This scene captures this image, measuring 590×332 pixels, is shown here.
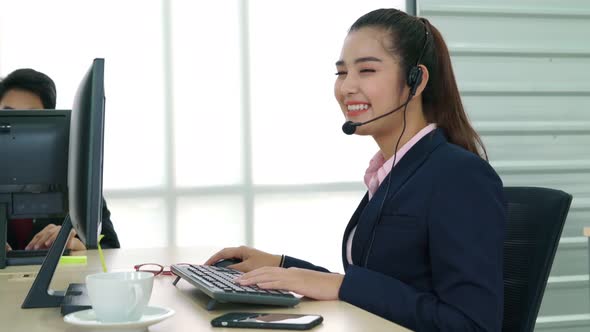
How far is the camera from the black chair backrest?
1410 millimetres

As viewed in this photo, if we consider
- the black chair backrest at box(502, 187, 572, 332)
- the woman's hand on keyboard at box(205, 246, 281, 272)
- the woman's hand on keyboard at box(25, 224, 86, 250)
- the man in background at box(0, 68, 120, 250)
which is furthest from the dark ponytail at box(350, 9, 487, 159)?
the man in background at box(0, 68, 120, 250)

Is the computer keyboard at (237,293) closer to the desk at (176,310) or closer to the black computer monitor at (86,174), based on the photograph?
the desk at (176,310)

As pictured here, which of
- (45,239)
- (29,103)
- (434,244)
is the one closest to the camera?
(434,244)

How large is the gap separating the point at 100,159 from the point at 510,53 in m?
2.93

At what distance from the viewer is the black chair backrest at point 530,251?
141cm

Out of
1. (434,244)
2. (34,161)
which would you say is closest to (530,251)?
(434,244)

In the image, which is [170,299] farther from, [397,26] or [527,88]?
[527,88]

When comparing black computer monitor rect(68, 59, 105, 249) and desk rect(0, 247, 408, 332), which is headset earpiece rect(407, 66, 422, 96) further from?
black computer monitor rect(68, 59, 105, 249)

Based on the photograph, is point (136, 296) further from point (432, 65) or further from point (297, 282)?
point (432, 65)

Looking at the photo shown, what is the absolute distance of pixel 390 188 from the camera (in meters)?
1.51

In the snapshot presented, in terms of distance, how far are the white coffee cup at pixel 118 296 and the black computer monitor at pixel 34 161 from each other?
33.9 inches

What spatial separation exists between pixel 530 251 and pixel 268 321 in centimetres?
63

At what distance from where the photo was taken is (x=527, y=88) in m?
3.68

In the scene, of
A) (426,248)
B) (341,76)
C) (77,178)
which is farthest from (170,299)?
(341,76)
